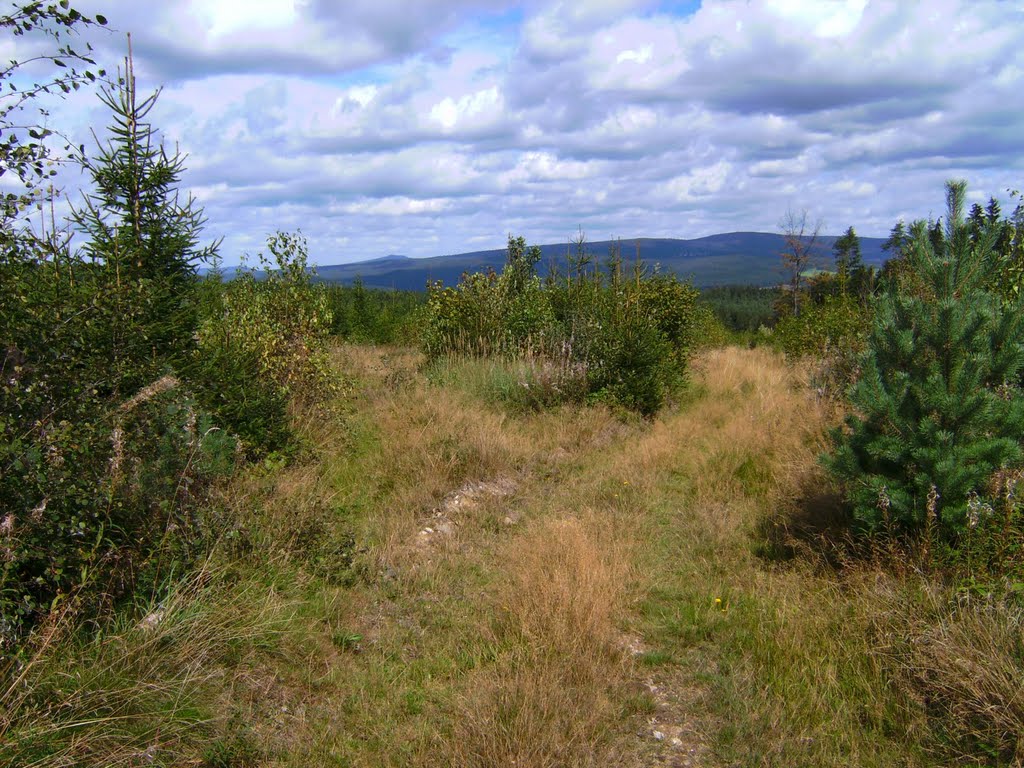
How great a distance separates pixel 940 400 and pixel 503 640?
2.85m

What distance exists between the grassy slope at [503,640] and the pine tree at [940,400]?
56cm

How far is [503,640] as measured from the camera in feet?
13.0

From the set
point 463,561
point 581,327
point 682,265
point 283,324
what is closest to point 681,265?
point 682,265

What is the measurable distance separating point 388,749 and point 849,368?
6.84 m

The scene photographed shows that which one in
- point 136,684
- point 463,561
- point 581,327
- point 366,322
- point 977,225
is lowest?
point 463,561

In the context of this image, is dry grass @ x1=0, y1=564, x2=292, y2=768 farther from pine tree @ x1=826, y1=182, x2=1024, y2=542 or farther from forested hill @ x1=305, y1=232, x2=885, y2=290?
forested hill @ x1=305, y1=232, x2=885, y2=290

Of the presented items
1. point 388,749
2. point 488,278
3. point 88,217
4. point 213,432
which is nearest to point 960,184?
point 388,749

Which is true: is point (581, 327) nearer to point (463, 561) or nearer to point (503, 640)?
point (463, 561)

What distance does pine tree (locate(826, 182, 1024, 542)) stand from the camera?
405cm

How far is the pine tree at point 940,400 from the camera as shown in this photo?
405cm

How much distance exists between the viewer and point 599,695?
3400 mm

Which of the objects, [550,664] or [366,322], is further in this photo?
[366,322]

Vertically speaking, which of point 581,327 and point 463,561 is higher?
point 581,327

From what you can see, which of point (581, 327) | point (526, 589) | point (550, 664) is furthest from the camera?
point (581, 327)
